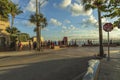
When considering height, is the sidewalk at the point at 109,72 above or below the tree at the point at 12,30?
below

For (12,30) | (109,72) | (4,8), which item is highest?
(4,8)

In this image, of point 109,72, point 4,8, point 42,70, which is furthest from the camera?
point 4,8

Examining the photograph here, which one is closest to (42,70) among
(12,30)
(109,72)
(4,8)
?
(109,72)

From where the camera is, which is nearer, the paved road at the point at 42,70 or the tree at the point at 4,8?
the paved road at the point at 42,70

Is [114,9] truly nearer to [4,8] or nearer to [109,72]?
[109,72]

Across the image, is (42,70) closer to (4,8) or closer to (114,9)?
(114,9)

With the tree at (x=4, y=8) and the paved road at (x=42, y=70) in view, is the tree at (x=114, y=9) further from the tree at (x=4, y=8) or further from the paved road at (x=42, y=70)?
the tree at (x=4, y=8)

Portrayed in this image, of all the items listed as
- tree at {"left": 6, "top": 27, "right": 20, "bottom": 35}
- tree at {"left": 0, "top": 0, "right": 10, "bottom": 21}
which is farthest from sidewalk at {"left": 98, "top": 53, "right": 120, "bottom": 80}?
tree at {"left": 6, "top": 27, "right": 20, "bottom": 35}

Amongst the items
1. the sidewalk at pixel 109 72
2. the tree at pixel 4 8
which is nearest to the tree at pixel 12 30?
the tree at pixel 4 8

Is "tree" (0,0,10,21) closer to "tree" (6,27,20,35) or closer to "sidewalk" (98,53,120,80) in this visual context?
"tree" (6,27,20,35)

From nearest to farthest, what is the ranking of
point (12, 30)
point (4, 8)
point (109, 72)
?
point (109, 72) < point (4, 8) < point (12, 30)

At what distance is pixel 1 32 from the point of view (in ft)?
160

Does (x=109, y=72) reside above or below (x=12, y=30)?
below

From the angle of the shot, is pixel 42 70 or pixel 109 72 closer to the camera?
pixel 109 72
